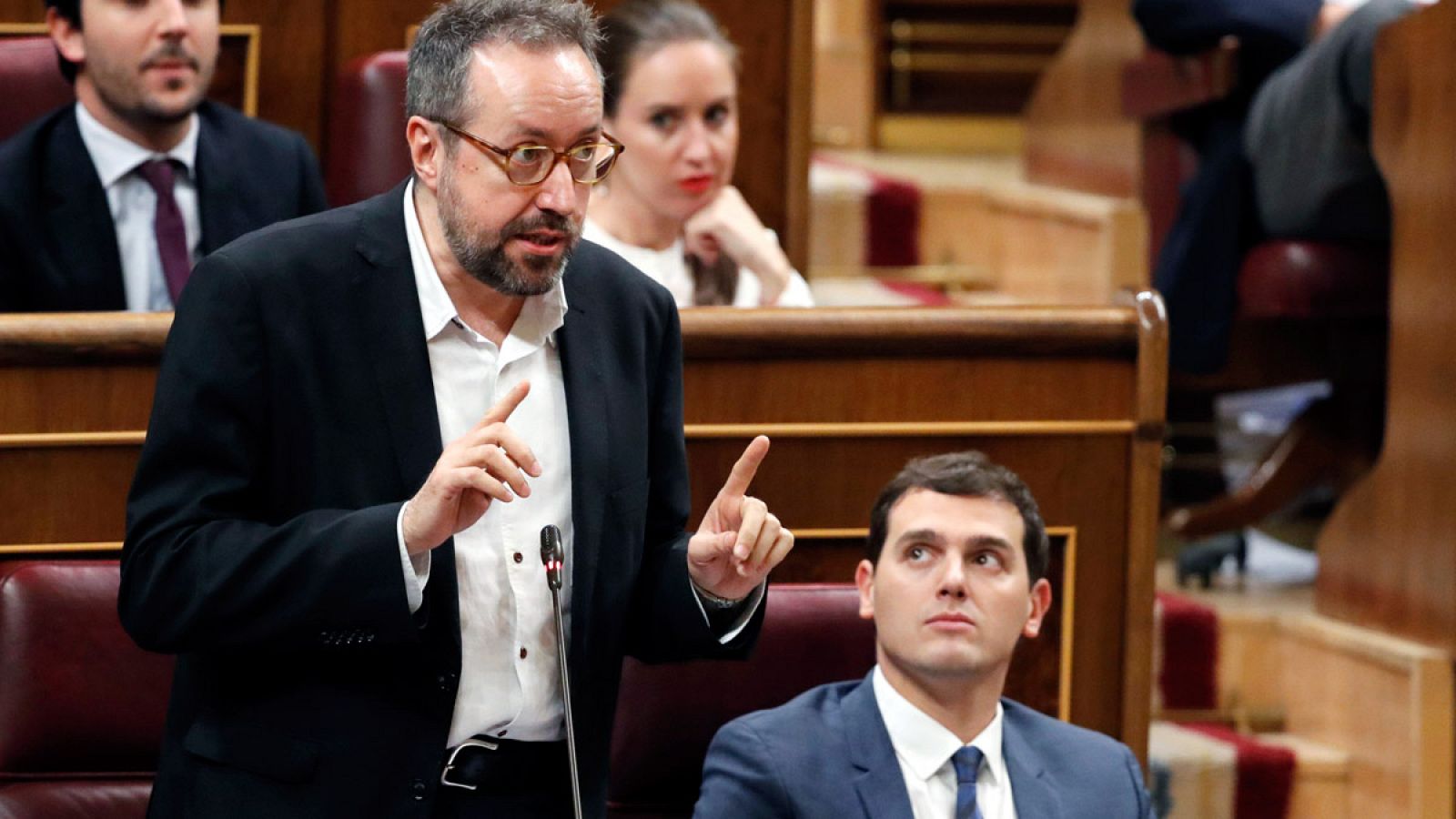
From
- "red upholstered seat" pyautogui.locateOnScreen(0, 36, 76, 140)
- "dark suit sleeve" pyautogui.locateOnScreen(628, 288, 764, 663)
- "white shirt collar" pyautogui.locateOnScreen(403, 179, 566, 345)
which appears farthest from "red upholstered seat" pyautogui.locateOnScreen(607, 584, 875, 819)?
"red upholstered seat" pyautogui.locateOnScreen(0, 36, 76, 140)

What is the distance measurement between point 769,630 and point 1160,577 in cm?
96

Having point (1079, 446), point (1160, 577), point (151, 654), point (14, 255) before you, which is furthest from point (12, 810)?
point (1160, 577)

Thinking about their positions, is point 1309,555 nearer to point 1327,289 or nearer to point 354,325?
point 1327,289

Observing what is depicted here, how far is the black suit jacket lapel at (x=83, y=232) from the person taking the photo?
57.1 inches

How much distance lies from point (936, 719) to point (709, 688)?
0.14m

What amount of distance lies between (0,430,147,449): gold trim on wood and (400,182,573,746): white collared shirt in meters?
0.38

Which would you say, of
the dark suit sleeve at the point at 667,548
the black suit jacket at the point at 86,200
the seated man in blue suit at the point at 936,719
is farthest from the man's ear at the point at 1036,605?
the black suit jacket at the point at 86,200

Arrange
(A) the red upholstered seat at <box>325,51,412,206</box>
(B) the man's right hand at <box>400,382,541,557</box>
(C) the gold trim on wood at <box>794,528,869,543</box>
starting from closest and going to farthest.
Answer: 1. (B) the man's right hand at <box>400,382,541,557</box>
2. (C) the gold trim on wood at <box>794,528,869,543</box>
3. (A) the red upholstered seat at <box>325,51,412,206</box>

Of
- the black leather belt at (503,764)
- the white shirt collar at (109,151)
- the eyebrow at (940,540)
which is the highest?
the white shirt collar at (109,151)

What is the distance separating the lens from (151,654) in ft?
3.81

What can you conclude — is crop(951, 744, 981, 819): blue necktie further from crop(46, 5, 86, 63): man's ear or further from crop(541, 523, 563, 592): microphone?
crop(46, 5, 86, 63): man's ear

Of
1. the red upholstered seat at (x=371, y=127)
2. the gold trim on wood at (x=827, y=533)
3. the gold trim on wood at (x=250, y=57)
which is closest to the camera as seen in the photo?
the gold trim on wood at (x=827, y=533)

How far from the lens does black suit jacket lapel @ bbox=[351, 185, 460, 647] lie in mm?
880

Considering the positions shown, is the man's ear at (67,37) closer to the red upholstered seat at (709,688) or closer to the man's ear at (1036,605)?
the red upholstered seat at (709,688)
